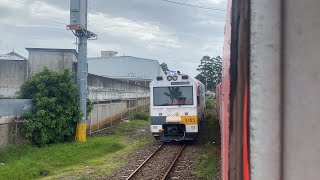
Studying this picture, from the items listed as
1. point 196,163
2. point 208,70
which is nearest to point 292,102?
point 196,163

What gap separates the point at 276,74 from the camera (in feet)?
2.65

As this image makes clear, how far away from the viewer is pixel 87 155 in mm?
12492

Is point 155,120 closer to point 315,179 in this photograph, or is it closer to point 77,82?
point 77,82

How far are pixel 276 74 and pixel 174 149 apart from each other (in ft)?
42.5

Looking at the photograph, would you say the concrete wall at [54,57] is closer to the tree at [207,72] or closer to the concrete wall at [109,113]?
the concrete wall at [109,113]

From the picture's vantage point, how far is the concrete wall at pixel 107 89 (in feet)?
59.3

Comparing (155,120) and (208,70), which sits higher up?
(208,70)

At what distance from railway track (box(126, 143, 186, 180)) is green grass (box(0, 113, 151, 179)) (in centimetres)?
85

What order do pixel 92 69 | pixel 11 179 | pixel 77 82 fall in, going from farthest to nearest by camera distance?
pixel 92 69 → pixel 77 82 → pixel 11 179

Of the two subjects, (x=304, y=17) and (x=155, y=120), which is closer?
(x=304, y=17)

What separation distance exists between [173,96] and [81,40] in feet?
14.2

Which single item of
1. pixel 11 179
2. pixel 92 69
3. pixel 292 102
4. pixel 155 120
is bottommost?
pixel 11 179

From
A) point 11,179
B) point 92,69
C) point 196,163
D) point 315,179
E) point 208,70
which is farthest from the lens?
point 208,70

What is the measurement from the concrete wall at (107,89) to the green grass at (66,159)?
12.6 feet
